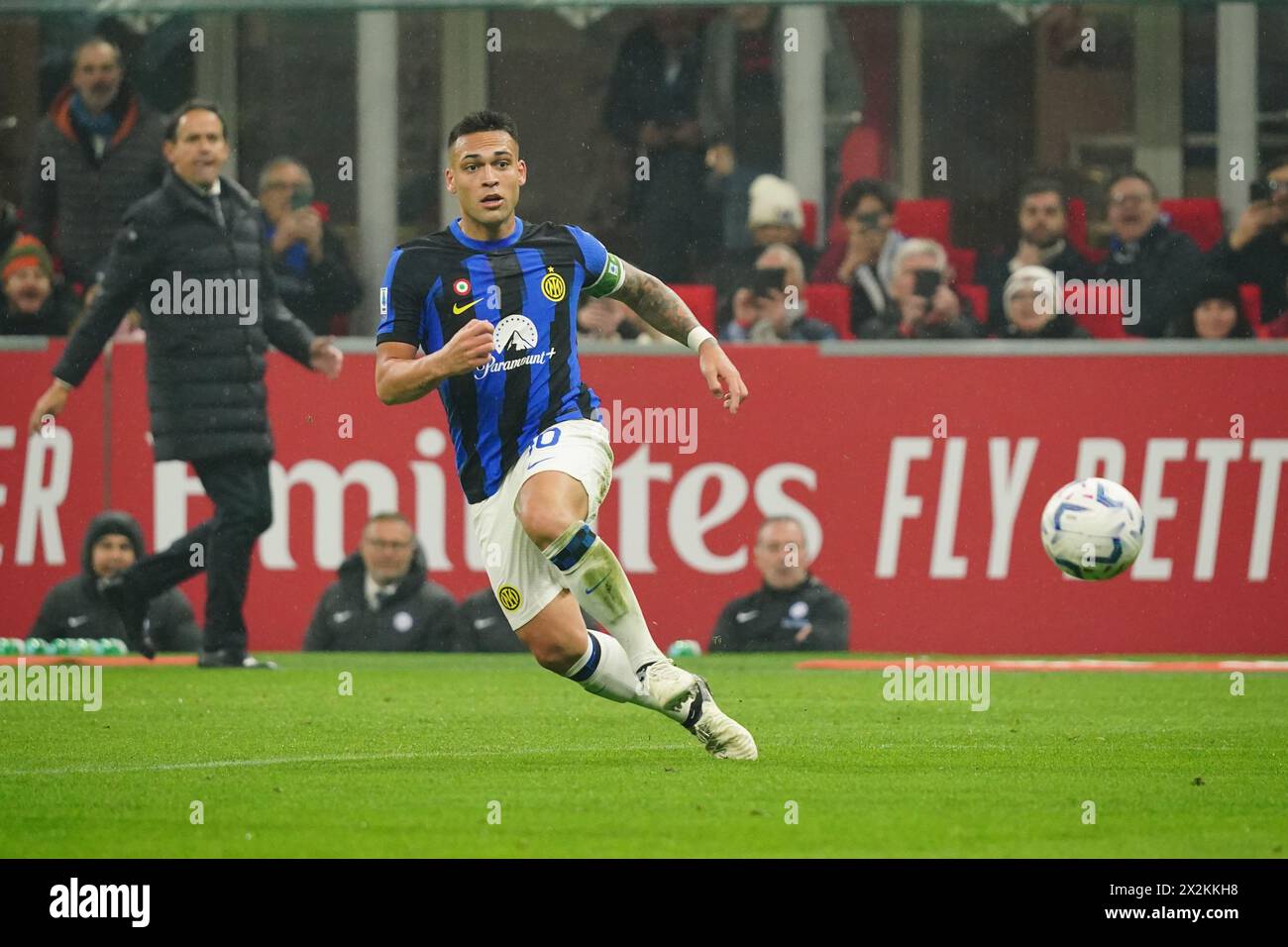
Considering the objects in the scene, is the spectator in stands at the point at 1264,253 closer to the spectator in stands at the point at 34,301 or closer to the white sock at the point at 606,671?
the spectator in stands at the point at 34,301

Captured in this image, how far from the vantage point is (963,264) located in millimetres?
15195

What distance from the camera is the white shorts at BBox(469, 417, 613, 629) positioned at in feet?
27.3

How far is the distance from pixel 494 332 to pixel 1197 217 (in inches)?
304

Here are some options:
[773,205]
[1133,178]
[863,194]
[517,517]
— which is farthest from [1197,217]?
[517,517]

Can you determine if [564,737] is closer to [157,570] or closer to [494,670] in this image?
[494,670]

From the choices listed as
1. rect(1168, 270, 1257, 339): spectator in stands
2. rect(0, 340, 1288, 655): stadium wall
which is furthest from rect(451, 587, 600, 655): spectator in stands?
rect(1168, 270, 1257, 339): spectator in stands

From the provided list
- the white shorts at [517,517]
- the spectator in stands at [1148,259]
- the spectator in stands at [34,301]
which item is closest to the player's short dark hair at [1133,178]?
the spectator in stands at [1148,259]

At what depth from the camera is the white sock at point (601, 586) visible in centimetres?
813

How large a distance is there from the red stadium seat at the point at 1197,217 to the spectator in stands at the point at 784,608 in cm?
316

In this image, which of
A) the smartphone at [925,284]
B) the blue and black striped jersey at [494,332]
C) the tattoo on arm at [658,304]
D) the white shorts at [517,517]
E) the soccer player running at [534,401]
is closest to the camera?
the soccer player running at [534,401]

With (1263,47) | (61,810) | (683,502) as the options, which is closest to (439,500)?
(683,502)

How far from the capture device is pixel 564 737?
934 cm

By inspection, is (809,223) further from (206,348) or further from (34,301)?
(34,301)

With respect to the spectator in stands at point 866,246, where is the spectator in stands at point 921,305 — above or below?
below
